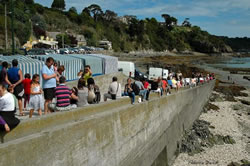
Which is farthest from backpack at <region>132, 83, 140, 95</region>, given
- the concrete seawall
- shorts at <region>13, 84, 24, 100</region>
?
shorts at <region>13, 84, 24, 100</region>

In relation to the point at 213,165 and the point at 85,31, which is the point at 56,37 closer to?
the point at 85,31

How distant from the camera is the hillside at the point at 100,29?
68.1 m

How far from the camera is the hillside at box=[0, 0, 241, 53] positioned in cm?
6812

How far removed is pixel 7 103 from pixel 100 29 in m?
118

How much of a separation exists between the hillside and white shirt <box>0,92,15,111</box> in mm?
42767

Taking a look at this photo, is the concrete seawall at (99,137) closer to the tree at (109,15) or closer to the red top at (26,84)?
the red top at (26,84)

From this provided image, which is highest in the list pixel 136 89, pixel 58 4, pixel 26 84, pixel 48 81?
pixel 58 4

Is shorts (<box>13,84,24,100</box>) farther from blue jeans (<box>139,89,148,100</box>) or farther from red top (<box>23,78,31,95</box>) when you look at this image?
blue jeans (<box>139,89,148,100</box>)

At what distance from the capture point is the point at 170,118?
46.4 feet

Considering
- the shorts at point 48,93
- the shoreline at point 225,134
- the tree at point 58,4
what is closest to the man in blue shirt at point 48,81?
the shorts at point 48,93

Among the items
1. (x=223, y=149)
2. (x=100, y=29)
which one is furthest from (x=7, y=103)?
(x=100, y=29)

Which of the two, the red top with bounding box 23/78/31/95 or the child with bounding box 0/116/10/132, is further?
Answer: the red top with bounding box 23/78/31/95

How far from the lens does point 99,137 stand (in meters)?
7.23

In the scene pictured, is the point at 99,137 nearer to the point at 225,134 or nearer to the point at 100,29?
the point at 225,134
